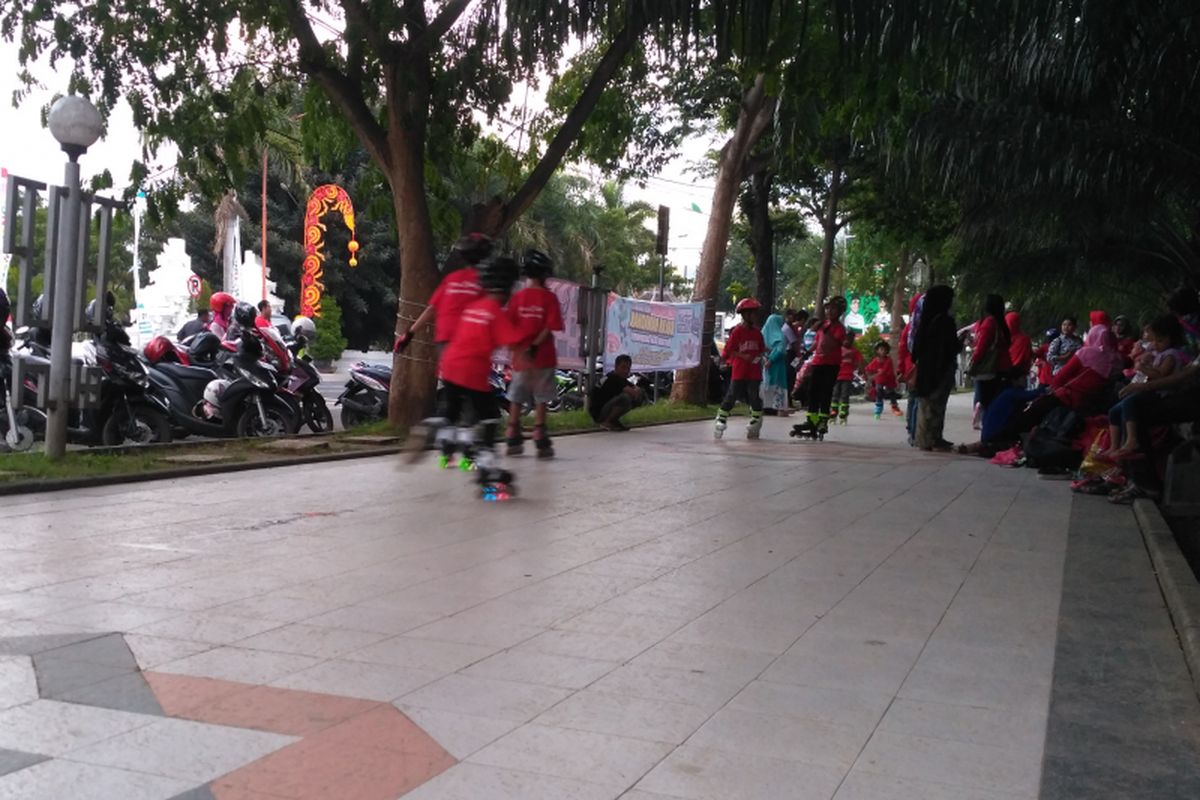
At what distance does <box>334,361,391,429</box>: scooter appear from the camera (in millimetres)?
15609

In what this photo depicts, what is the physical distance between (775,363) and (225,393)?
7950 mm

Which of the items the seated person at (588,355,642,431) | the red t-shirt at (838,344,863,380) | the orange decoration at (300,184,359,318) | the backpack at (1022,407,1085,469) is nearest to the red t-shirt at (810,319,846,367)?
the seated person at (588,355,642,431)

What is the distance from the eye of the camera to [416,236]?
512 inches

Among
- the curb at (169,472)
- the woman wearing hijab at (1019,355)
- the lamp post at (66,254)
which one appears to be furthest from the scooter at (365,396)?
the woman wearing hijab at (1019,355)

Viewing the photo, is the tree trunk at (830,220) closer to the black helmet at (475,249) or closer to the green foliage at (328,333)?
the green foliage at (328,333)

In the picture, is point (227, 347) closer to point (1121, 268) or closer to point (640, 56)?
point (640, 56)

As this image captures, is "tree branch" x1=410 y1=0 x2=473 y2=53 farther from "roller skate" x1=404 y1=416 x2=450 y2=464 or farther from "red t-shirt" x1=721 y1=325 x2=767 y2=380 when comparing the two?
"roller skate" x1=404 y1=416 x2=450 y2=464

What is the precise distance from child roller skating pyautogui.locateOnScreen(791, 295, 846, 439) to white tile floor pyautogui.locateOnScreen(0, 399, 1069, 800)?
5847mm

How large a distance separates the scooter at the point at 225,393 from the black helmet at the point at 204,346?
10.2 inches

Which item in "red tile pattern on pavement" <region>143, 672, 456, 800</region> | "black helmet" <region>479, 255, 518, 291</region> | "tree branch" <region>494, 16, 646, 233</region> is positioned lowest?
"red tile pattern on pavement" <region>143, 672, 456, 800</region>

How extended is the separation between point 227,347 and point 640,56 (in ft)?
19.3

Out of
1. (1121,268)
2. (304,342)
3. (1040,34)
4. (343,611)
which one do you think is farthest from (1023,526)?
(1121,268)

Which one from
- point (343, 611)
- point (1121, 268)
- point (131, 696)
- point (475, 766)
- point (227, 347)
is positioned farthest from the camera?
point (1121, 268)

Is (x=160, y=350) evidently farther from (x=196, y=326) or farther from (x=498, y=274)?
(x=498, y=274)
